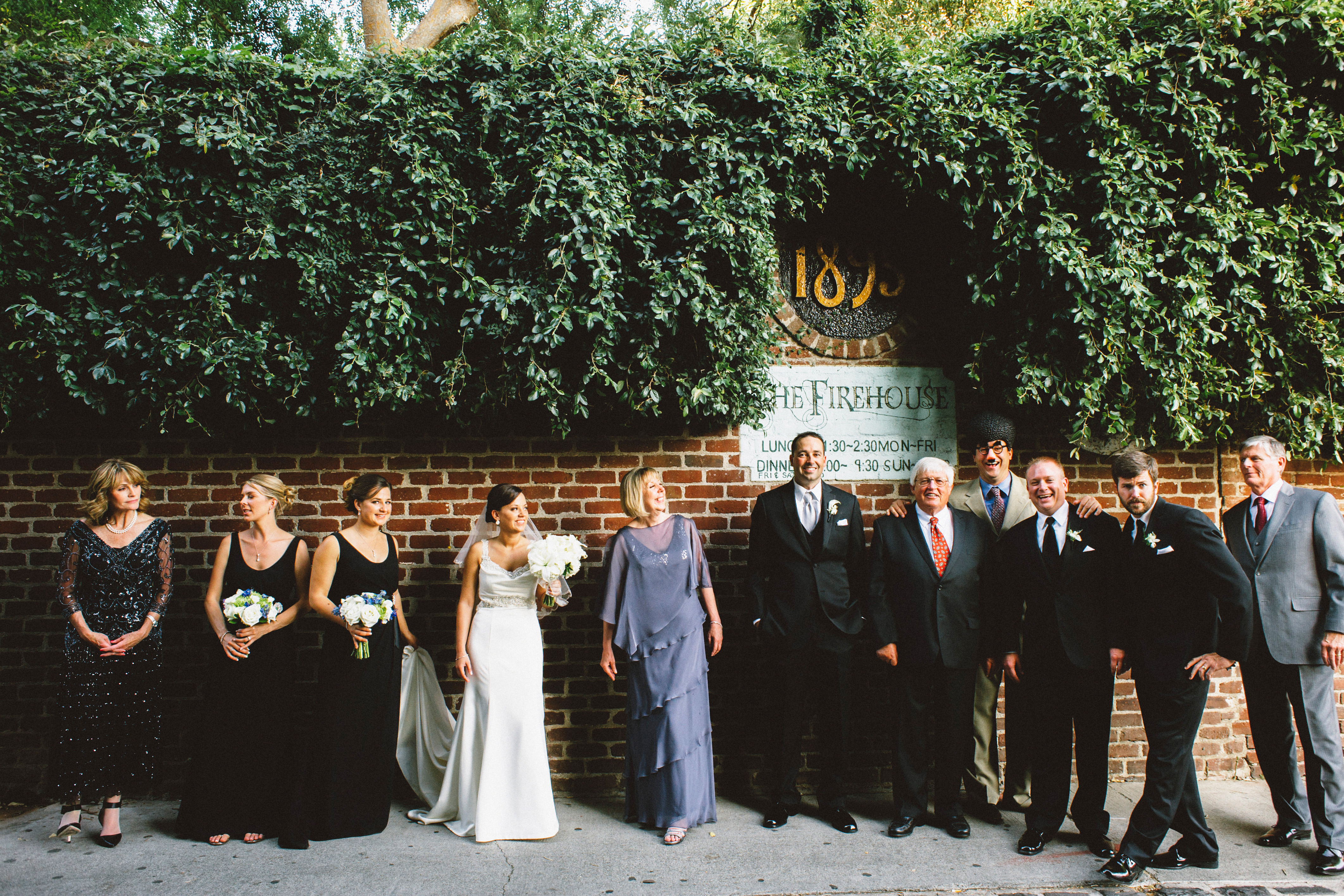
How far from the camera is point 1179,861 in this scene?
3.56 meters

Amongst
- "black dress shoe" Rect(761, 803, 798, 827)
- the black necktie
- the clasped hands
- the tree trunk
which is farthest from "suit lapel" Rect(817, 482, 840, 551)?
the tree trunk

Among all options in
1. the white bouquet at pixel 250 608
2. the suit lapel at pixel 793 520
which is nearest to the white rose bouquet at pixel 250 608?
the white bouquet at pixel 250 608

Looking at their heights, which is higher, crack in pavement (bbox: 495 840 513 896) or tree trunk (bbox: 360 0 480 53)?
tree trunk (bbox: 360 0 480 53)

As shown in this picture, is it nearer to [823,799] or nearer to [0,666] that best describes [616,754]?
[823,799]

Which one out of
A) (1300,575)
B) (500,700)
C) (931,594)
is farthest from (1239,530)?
(500,700)

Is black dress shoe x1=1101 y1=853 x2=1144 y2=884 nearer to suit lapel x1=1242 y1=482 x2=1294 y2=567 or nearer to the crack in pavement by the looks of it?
suit lapel x1=1242 y1=482 x2=1294 y2=567

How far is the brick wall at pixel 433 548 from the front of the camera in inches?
180

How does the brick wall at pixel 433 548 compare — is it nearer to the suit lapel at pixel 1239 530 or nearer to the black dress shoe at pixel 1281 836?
the black dress shoe at pixel 1281 836

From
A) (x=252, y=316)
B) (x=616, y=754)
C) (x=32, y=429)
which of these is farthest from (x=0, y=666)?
(x=616, y=754)

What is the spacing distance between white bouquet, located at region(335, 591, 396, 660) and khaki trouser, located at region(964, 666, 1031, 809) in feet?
11.0

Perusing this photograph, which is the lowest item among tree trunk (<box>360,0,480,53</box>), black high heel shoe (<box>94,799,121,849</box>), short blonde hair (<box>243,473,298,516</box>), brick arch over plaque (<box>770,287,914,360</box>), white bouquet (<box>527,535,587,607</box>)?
black high heel shoe (<box>94,799,121,849</box>)

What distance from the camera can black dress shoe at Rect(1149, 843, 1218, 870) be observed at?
3551 mm

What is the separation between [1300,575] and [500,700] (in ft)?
14.2

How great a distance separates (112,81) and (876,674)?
19.7ft
